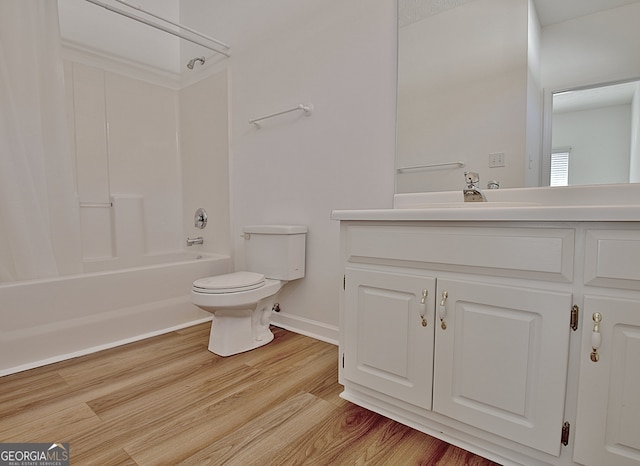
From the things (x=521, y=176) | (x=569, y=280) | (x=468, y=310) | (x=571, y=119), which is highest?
(x=571, y=119)

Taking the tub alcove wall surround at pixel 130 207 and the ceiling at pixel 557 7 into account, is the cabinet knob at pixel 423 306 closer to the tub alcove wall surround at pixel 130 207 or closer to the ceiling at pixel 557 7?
the ceiling at pixel 557 7

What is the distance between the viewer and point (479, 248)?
1.02m

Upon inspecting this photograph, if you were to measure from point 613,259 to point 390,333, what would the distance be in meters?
0.67

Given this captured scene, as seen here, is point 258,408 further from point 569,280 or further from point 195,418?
point 569,280

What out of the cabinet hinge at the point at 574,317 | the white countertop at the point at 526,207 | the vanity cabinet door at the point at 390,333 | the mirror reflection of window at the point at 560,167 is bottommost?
the vanity cabinet door at the point at 390,333

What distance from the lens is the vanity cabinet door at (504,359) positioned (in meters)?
0.91

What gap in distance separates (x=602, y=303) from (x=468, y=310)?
0.33 metres

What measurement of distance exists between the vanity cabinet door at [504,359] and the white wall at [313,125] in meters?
0.64

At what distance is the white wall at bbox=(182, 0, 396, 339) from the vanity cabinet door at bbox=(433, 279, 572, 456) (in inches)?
25.3

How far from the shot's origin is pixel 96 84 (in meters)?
2.56

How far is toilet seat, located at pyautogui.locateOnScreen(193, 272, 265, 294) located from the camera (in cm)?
174

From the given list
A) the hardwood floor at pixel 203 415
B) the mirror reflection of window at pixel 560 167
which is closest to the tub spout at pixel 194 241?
the hardwood floor at pixel 203 415

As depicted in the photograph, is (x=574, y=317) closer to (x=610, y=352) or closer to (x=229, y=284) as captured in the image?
(x=610, y=352)

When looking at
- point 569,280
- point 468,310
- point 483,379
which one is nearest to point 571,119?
point 569,280
